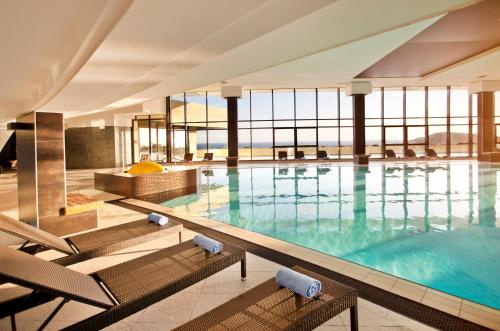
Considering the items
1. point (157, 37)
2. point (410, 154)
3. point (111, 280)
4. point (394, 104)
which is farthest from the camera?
point (394, 104)

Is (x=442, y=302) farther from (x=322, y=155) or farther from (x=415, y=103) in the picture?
→ (x=415, y=103)

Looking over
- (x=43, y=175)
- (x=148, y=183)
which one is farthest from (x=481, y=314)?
(x=148, y=183)

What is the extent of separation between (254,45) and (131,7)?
66.3 inches

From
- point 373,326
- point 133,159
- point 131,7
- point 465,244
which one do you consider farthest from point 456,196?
point 133,159

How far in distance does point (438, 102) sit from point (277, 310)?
2171 cm

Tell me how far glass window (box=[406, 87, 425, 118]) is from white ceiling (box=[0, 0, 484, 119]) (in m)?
18.6

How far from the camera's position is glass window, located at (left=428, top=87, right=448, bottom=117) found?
65.5ft

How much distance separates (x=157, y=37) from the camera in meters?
2.29

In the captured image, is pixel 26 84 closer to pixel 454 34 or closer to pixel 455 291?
pixel 455 291

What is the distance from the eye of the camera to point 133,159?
20.6m

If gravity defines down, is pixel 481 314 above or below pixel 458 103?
below

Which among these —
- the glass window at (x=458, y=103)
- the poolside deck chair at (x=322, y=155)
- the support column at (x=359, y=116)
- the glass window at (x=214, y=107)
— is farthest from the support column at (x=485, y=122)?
the glass window at (x=214, y=107)

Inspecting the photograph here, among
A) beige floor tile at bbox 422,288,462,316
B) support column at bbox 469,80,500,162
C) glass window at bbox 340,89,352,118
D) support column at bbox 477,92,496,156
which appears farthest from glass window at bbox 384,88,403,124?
beige floor tile at bbox 422,288,462,316

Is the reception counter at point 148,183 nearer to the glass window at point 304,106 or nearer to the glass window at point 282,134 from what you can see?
the glass window at point 282,134
